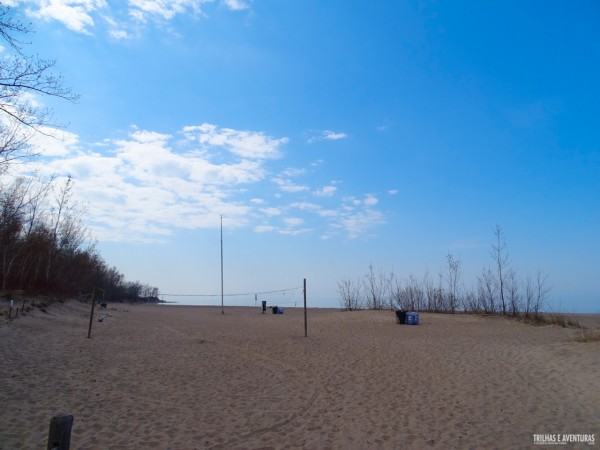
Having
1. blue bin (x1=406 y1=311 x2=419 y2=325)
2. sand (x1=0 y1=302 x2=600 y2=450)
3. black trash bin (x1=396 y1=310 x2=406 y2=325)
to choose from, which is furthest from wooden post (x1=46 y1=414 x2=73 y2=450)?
black trash bin (x1=396 y1=310 x2=406 y2=325)

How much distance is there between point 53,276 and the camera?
30.4m

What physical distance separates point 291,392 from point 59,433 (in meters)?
5.93

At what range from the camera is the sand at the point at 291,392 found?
19.4ft

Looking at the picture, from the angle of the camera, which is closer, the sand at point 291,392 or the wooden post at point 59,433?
the wooden post at point 59,433

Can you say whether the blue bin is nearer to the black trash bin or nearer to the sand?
the black trash bin

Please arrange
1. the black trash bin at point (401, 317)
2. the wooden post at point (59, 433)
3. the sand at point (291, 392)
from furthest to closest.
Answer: the black trash bin at point (401, 317), the sand at point (291, 392), the wooden post at point (59, 433)

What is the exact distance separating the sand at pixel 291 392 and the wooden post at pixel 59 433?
2.66 m

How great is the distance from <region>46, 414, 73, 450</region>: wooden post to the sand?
266 centimetres

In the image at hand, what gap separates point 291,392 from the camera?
27.8 ft

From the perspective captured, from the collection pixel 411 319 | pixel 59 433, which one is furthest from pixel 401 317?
pixel 59 433

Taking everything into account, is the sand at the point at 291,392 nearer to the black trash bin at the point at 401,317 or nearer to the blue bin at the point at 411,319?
the blue bin at the point at 411,319

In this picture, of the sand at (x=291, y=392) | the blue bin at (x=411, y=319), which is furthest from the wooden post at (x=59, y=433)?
the blue bin at (x=411, y=319)

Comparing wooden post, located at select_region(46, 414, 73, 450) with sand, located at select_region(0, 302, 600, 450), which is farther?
sand, located at select_region(0, 302, 600, 450)

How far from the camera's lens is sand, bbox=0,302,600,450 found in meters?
5.90
